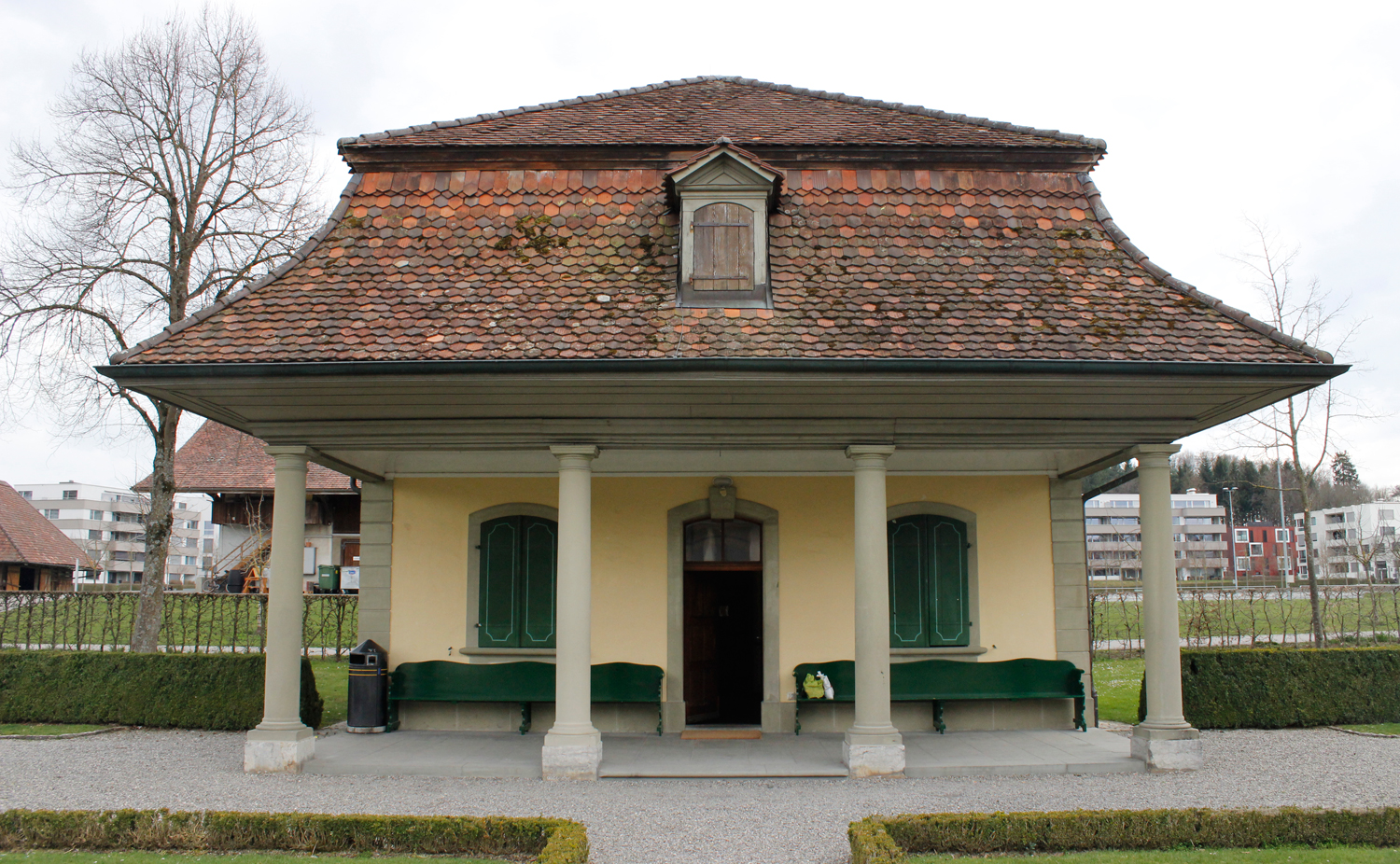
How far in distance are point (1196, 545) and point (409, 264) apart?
9286 centimetres

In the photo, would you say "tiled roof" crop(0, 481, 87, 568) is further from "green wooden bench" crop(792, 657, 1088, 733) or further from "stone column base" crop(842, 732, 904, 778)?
"stone column base" crop(842, 732, 904, 778)

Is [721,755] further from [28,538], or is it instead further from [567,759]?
[28,538]

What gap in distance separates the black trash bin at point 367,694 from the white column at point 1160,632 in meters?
8.58

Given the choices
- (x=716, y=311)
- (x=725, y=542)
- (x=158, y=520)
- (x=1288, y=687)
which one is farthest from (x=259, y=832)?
(x=1288, y=687)

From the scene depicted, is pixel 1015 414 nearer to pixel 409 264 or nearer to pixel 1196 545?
pixel 409 264

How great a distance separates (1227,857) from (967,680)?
5133mm

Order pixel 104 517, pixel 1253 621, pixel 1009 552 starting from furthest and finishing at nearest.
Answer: pixel 104 517 < pixel 1253 621 < pixel 1009 552

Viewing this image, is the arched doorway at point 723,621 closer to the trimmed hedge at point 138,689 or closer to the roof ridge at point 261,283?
the trimmed hedge at point 138,689

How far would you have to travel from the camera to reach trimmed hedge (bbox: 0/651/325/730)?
12117 mm

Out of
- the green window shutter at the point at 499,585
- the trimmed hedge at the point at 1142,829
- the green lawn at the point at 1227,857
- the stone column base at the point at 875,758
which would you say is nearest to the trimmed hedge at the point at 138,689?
the green window shutter at the point at 499,585

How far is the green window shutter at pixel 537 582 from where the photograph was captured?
39.1 ft

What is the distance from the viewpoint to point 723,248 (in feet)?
32.2

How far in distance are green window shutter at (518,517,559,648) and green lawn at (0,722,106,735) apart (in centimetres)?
576

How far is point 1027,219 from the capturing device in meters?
10.6
